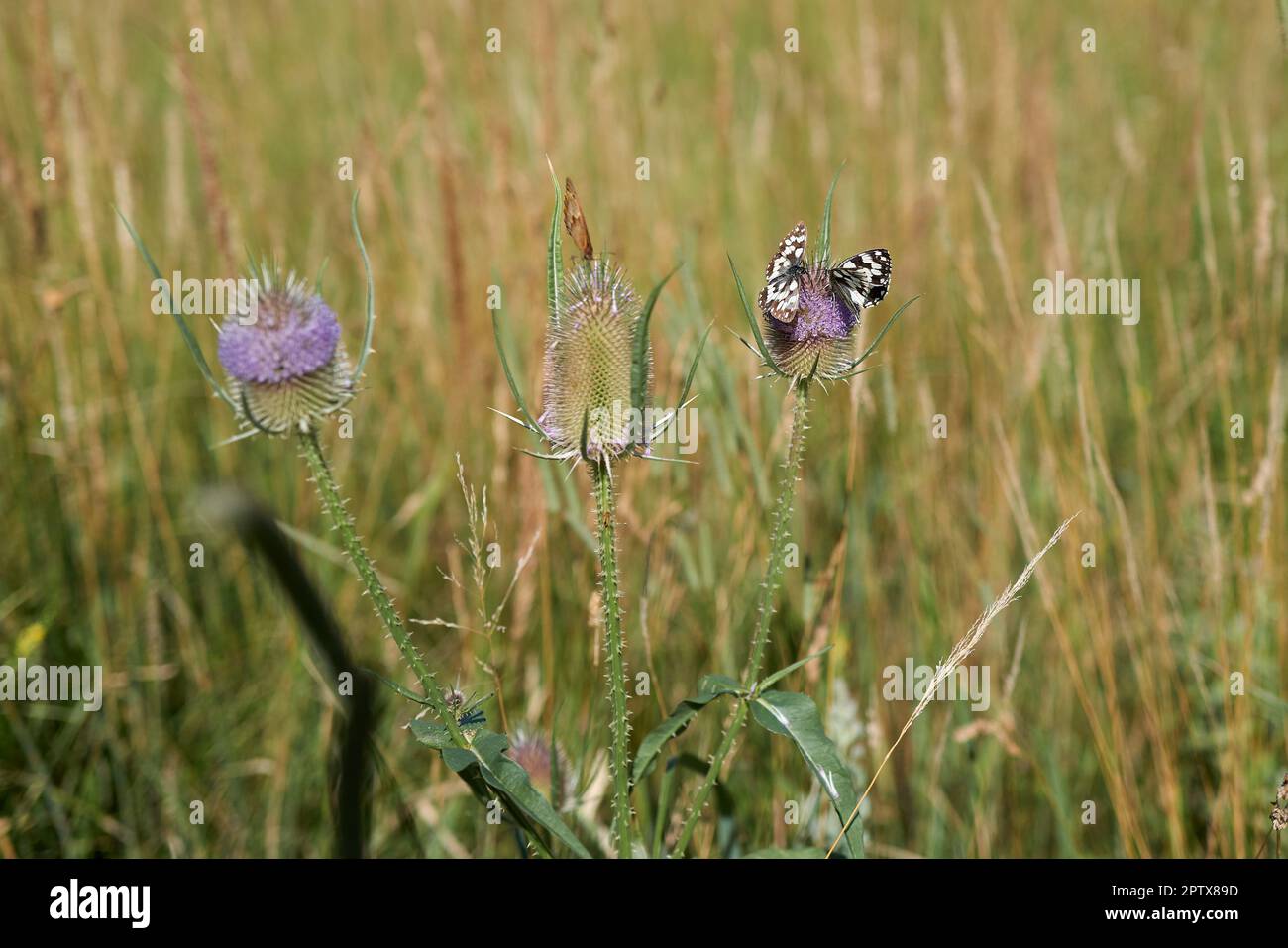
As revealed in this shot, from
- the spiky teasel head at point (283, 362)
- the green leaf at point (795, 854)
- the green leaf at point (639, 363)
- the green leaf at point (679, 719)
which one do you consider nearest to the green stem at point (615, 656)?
the green leaf at point (679, 719)

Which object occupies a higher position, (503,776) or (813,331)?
(813,331)

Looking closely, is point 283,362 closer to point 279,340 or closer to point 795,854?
point 279,340

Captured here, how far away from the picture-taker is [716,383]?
2787 millimetres

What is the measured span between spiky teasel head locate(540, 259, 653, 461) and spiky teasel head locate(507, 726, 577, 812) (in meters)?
0.66

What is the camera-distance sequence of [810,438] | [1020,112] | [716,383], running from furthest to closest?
1. [1020,112]
2. [810,438]
3. [716,383]

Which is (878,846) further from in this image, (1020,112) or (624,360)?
(1020,112)

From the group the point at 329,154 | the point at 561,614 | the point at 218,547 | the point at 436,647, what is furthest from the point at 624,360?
the point at 329,154

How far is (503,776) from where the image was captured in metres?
1.48

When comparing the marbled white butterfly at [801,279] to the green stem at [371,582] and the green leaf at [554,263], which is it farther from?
the green stem at [371,582]

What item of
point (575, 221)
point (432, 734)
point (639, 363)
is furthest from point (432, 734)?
point (575, 221)

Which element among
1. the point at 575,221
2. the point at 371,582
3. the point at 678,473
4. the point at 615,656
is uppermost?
the point at 575,221

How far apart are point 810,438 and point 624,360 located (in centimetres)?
209

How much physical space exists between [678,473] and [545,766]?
91cm

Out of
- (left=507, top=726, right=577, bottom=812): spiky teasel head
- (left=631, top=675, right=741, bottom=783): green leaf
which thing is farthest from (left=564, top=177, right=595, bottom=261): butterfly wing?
(left=507, top=726, right=577, bottom=812): spiky teasel head
